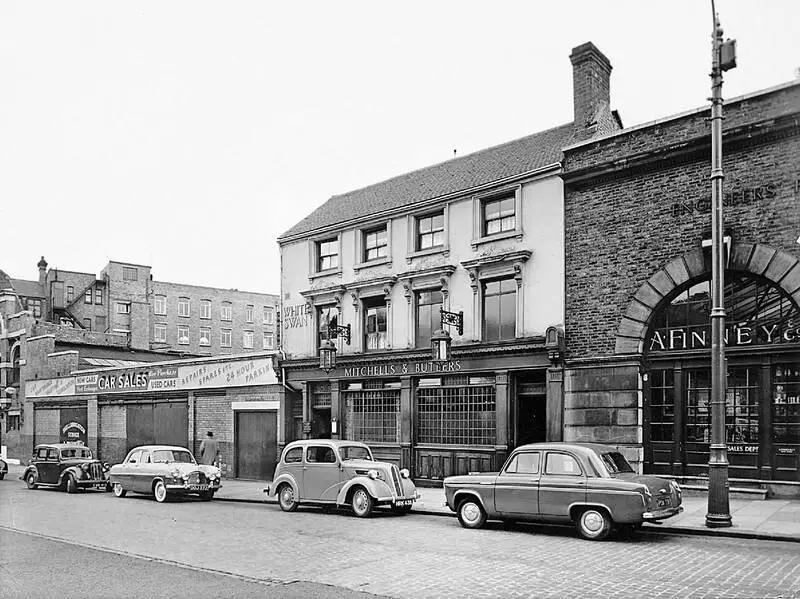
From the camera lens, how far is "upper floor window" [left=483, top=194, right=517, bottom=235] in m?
20.4

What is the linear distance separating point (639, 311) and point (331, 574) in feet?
34.6

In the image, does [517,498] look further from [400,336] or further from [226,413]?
[226,413]

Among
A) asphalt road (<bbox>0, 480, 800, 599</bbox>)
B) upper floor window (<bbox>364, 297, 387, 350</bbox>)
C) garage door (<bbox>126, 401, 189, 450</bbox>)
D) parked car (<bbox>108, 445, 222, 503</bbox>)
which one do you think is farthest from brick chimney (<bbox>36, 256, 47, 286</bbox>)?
asphalt road (<bbox>0, 480, 800, 599</bbox>)

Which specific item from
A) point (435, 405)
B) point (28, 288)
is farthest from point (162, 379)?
point (28, 288)

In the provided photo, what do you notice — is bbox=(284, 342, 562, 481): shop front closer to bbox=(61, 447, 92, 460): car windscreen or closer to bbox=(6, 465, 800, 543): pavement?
bbox=(6, 465, 800, 543): pavement

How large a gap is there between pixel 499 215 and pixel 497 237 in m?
0.75

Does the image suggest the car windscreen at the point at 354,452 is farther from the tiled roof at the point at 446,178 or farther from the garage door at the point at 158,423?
the garage door at the point at 158,423

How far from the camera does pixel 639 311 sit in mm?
17438

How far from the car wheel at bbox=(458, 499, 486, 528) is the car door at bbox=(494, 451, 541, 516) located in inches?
18.5

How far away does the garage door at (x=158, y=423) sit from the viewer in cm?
3023

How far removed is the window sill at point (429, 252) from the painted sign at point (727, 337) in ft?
21.2

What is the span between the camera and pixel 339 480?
16.9 meters

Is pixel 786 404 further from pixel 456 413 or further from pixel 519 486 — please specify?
pixel 456 413

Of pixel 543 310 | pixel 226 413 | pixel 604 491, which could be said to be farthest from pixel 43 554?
pixel 226 413
